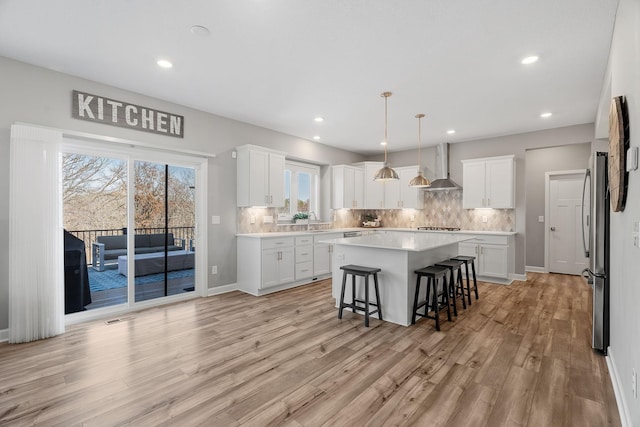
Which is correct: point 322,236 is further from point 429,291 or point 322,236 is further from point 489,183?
point 489,183

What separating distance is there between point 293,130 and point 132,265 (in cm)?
347

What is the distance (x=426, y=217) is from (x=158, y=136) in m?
5.67

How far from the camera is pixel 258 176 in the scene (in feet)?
17.0

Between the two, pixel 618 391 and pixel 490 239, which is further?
pixel 490 239

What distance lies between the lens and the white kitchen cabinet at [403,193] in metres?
7.09

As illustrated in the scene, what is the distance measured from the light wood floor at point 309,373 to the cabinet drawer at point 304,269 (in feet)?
4.97

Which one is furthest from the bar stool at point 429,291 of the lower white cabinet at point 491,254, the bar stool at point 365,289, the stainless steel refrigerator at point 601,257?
the lower white cabinet at point 491,254

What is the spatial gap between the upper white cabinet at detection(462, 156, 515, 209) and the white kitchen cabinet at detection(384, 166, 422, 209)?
3.44 feet

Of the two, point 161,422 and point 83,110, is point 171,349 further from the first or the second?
point 83,110

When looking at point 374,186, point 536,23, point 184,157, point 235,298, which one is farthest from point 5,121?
point 374,186

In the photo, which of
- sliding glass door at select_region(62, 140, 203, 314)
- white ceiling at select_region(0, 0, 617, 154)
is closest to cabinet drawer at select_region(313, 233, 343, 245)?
sliding glass door at select_region(62, 140, 203, 314)

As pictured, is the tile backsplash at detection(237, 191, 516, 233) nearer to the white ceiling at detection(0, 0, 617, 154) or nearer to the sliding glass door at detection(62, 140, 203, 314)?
the sliding glass door at detection(62, 140, 203, 314)

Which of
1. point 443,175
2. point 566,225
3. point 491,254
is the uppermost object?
point 443,175

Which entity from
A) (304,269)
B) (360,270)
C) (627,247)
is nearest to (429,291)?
(360,270)
